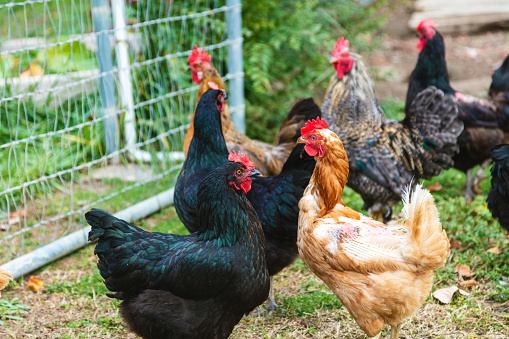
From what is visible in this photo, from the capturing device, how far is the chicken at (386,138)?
4.50 meters

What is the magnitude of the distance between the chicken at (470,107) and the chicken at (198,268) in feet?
9.80

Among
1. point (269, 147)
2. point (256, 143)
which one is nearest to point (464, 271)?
point (269, 147)

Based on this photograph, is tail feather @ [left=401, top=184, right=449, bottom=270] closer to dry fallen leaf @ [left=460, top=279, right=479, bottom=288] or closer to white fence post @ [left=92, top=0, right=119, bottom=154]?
dry fallen leaf @ [left=460, top=279, right=479, bottom=288]

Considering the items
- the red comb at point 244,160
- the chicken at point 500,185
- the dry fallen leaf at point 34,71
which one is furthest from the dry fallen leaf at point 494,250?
the dry fallen leaf at point 34,71

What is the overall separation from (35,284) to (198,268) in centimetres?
193

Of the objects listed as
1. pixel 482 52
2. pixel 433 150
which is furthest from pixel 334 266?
pixel 482 52

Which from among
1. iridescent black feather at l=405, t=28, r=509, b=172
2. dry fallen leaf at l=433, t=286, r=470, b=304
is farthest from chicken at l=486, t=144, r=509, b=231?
iridescent black feather at l=405, t=28, r=509, b=172

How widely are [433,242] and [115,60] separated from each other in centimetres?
443

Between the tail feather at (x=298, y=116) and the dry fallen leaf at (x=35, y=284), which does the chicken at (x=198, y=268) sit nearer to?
the dry fallen leaf at (x=35, y=284)

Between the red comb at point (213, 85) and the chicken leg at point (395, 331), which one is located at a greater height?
the red comb at point (213, 85)

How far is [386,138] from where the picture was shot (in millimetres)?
4570

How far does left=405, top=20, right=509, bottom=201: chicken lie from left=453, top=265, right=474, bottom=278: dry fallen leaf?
1407mm

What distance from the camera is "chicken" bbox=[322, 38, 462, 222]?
177 inches

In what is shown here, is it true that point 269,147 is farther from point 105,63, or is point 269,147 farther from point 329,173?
point 105,63
